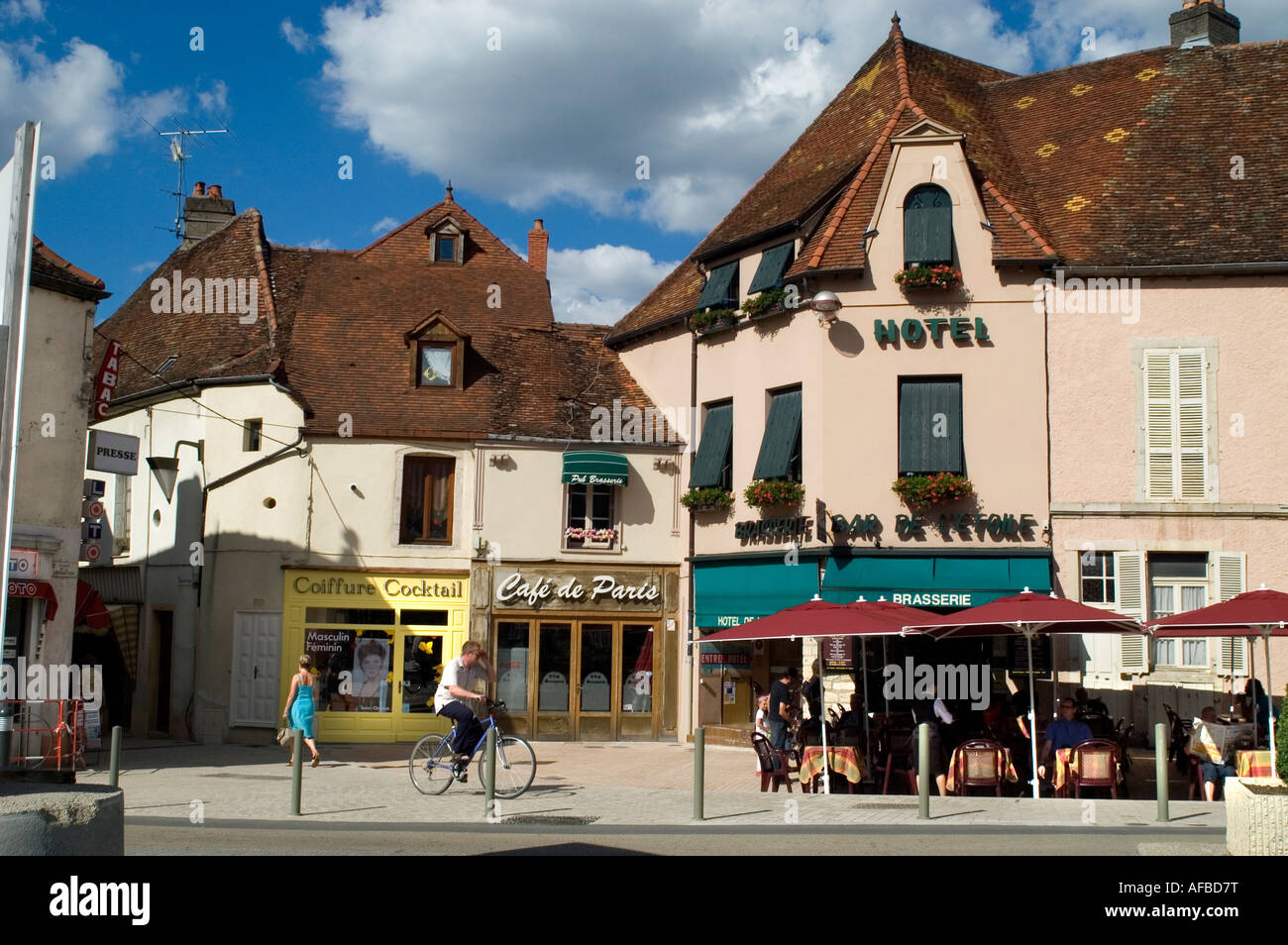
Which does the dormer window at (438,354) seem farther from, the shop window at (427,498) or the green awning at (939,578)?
the green awning at (939,578)

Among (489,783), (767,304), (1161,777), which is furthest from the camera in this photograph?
(767,304)

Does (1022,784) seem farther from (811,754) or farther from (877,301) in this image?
(877,301)

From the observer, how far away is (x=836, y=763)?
1611 cm

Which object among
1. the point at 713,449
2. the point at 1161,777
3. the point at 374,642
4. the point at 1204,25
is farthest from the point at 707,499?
the point at 1204,25

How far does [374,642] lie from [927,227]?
11930mm

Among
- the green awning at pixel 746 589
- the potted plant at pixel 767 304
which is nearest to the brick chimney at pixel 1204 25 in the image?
the potted plant at pixel 767 304

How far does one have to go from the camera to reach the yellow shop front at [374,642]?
23609 mm

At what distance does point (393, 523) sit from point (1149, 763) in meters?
13.2

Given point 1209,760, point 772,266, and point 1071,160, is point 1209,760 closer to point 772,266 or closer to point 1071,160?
point 772,266

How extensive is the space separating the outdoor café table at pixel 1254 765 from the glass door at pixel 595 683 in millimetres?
11388

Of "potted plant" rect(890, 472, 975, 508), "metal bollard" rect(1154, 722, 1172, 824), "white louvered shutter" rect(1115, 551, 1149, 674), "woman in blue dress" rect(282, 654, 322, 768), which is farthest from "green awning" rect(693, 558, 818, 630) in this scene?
"metal bollard" rect(1154, 722, 1172, 824)

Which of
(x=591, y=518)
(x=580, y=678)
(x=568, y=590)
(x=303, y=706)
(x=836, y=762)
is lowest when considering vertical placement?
(x=836, y=762)

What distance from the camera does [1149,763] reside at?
19.0 m
